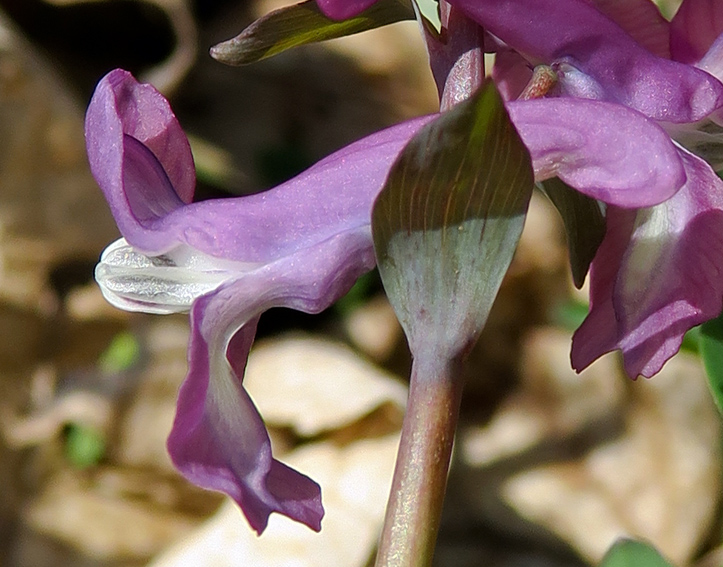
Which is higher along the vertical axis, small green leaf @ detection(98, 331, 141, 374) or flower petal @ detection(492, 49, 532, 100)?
flower petal @ detection(492, 49, 532, 100)

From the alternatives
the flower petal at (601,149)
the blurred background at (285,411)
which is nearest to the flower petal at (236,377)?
the flower petal at (601,149)

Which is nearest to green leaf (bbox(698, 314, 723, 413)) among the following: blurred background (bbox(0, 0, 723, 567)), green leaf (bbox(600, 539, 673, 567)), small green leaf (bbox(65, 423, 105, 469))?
green leaf (bbox(600, 539, 673, 567))

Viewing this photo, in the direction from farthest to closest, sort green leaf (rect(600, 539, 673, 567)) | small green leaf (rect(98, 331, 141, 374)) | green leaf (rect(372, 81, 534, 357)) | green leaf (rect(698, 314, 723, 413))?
small green leaf (rect(98, 331, 141, 374)) < green leaf (rect(600, 539, 673, 567)) < green leaf (rect(698, 314, 723, 413)) < green leaf (rect(372, 81, 534, 357))

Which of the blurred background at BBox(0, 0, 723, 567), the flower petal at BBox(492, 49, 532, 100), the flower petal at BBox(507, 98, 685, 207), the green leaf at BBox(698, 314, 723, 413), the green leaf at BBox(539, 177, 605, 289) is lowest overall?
the blurred background at BBox(0, 0, 723, 567)

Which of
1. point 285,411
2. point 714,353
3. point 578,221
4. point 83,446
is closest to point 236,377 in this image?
point 578,221

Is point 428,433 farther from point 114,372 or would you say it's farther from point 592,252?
point 114,372

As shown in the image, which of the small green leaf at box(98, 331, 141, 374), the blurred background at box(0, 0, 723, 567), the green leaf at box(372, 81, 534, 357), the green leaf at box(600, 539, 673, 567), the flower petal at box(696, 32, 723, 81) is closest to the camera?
the green leaf at box(372, 81, 534, 357)

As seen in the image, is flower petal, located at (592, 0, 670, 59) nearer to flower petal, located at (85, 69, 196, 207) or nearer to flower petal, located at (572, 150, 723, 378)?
flower petal, located at (572, 150, 723, 378)
